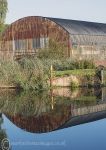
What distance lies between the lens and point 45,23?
162 feet

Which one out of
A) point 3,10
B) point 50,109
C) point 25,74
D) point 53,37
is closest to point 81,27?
point 53,37

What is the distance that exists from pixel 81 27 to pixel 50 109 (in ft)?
99.7

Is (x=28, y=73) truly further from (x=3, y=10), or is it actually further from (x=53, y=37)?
(x=3, y=10)

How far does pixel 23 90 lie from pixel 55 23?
58.5 feet

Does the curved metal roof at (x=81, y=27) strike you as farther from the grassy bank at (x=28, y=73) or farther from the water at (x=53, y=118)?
the water at (x=53, y=118)

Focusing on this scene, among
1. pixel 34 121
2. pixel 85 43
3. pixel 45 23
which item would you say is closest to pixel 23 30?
pixel 45 23

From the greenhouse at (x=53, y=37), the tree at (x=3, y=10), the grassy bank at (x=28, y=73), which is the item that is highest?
the tree at (x=3, y=10)

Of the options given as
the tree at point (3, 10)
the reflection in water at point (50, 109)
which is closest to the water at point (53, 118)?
the reflection in water at point (50, 109)

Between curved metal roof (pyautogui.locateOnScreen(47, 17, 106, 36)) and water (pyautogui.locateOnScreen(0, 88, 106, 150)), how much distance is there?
19913 millimetres

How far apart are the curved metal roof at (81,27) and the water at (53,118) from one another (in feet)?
65.3

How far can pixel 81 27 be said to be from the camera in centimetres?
5131

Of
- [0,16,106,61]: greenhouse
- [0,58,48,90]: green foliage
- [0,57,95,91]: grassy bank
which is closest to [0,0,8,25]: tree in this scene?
[0,16,106,61]: greenhouse

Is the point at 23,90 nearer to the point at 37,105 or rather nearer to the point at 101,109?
the point at 37,105

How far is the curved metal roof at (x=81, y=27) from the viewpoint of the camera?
4863 centimetres
